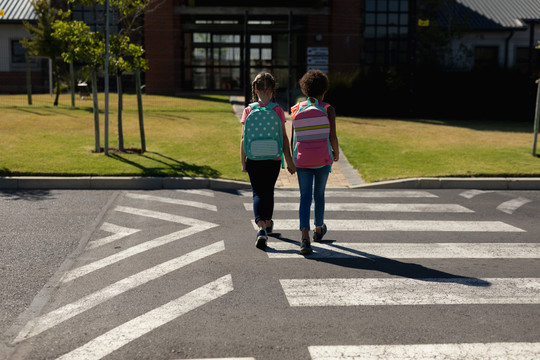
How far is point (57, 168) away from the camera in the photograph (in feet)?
34.9

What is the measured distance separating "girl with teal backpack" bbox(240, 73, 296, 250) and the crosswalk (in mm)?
692

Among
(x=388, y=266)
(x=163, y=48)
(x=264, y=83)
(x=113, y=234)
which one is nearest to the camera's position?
(x=388, y=266)

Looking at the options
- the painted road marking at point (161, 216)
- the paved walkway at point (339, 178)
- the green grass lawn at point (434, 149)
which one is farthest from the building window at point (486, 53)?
the painted road marking at point (161, 216)

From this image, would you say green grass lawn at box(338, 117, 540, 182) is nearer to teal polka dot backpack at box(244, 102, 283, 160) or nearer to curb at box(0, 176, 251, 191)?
curb at box(0, 176, 251, 191)

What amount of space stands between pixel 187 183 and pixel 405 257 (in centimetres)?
485

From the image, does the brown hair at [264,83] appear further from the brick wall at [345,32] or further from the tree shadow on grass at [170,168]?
the brick wall at [345,32]

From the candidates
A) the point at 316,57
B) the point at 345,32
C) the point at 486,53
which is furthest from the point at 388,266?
the point at 486,53

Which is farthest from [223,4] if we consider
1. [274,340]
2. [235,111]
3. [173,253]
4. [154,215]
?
[274,340]

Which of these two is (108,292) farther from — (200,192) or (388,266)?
(200,192)

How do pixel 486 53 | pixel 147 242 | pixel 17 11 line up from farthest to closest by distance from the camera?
pixel 17 11 → pixel 486 53 → pixel 147 242

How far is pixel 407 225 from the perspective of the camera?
7648 mm

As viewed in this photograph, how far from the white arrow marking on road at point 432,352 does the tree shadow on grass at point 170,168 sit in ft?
22.4

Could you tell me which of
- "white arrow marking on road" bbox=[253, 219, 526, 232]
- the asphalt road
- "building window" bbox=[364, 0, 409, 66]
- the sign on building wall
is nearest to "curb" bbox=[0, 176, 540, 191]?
the asphalt road

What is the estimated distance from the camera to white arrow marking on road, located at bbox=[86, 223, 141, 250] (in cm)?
658
